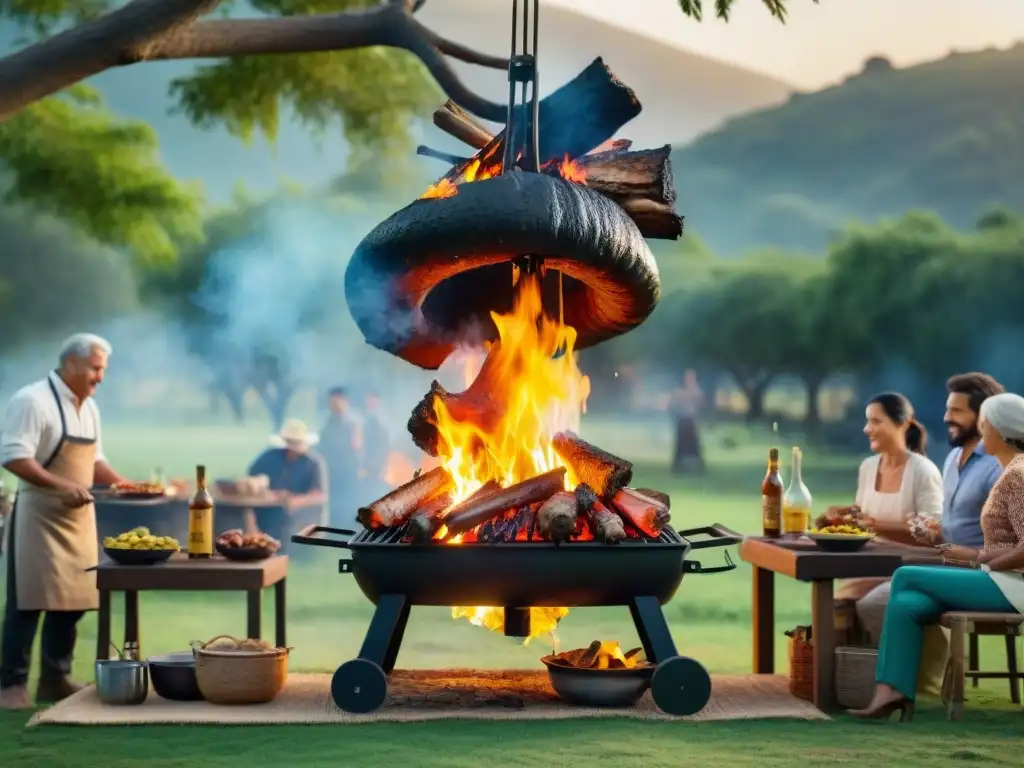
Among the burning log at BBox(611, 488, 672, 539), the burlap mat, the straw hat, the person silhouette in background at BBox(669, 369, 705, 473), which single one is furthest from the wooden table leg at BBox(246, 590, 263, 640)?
the person silhouette in background at BBox(669, 369, 705, 473)

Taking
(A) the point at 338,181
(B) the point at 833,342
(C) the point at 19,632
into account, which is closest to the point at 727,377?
(B) the point at 833,342

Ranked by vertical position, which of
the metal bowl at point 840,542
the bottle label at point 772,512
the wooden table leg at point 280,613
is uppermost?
the bottle label at point 772,512

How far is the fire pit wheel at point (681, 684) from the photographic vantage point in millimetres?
5328

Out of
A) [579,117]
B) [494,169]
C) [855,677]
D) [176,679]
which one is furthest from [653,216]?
[176,679]

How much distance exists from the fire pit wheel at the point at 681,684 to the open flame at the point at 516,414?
2.37 ft

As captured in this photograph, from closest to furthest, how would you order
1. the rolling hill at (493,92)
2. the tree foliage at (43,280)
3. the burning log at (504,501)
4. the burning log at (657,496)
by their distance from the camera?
the burning log at (504,501)
the burning log at (657,496)
the tree foliage at (43,280)
the rolling hill at (493,92)

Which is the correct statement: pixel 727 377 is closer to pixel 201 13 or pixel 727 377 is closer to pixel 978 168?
pixel 978 168

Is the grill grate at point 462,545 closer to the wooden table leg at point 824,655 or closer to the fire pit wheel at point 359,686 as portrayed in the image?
the fire pit wheel at point 359,686

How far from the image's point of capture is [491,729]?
5.23m

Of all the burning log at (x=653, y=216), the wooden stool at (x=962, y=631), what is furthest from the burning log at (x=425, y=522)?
the wooden stool at (x=962, y=631)

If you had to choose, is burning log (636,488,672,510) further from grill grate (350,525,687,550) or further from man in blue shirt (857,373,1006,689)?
man in blue shirt (857,373,1006,689)

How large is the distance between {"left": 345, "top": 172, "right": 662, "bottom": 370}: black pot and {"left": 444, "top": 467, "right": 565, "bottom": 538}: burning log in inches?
31.2

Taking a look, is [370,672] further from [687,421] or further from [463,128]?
[687,421]

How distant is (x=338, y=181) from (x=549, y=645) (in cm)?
3172
